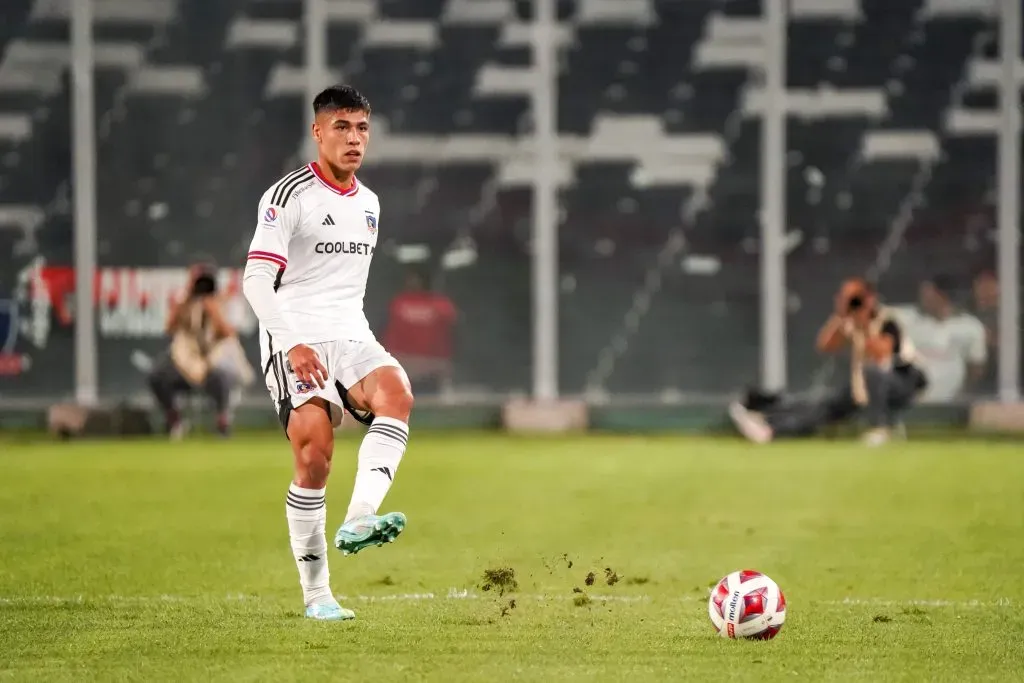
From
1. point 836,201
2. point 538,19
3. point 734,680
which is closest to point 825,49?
point 836,201

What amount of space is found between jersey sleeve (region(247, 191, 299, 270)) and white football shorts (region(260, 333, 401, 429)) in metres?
0.33

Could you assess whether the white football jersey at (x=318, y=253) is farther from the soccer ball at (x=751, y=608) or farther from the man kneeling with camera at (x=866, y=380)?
the man kneeling with camera at (x=866, y=380)

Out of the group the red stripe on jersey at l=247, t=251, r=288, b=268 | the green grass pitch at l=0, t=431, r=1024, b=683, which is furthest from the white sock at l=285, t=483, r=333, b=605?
the red stripe on jersey at l=247, t=251, r=288, b=268

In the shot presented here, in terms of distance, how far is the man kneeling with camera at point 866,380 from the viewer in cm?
1597

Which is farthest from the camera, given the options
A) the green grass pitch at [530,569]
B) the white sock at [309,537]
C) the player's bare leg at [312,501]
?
the white sock at [309,537]

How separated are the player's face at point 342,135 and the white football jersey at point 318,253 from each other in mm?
114

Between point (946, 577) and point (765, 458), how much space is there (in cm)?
706

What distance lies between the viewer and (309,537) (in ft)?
20.3

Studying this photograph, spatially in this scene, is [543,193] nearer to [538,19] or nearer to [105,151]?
[538,19]

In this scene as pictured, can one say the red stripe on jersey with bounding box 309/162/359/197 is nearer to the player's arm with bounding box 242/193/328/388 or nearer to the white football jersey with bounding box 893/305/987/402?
the player's arm with bounding box 242/193/328/388

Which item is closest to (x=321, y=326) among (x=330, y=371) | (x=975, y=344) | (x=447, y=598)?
(x=330, y=371)

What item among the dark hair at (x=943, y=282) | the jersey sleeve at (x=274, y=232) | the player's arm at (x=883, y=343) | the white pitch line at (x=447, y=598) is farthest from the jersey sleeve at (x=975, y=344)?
the jersey sleeve at (x=274, y=232)

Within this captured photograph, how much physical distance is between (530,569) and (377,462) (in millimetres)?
2038

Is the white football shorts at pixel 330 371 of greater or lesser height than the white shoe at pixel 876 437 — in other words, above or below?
above
